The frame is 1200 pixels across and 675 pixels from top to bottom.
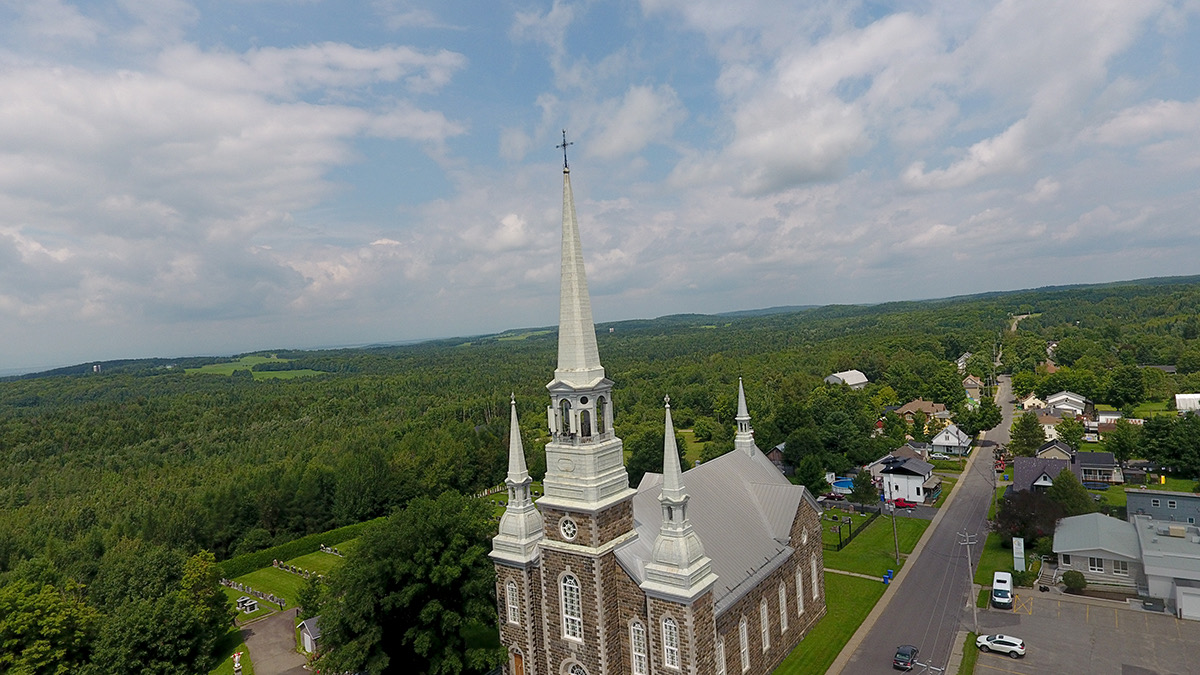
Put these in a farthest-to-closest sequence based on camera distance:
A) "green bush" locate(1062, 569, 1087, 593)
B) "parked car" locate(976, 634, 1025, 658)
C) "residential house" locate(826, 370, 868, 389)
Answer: "residential house" locate(826, 370, 868, 389) < "green bush" locate(1062, 569, 1087, 593) < "parked car" locate(976, 634, 1025, 658)

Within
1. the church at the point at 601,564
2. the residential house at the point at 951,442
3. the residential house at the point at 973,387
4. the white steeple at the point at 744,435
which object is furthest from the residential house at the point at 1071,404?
the church at the point at 601,564

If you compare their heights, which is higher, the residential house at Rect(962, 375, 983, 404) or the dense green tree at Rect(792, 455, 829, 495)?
the dense green tree at Rect(792, 455, 829, 495)

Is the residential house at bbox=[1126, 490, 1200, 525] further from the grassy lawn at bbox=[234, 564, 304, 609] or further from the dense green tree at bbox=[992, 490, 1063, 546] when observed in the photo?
the grassy lawn at bbox=[234, 564, 304, 609]

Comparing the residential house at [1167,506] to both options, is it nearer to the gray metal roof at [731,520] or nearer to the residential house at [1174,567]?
the residential house at [1174,567]

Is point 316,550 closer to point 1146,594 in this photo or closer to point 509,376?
point 1146,594

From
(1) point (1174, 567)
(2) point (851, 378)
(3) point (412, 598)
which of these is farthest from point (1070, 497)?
(2) point (851, 378)

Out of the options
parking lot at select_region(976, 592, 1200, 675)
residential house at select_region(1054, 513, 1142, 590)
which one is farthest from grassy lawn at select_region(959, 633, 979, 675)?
residential house at select_region(1054, 513, 1142, 590)
